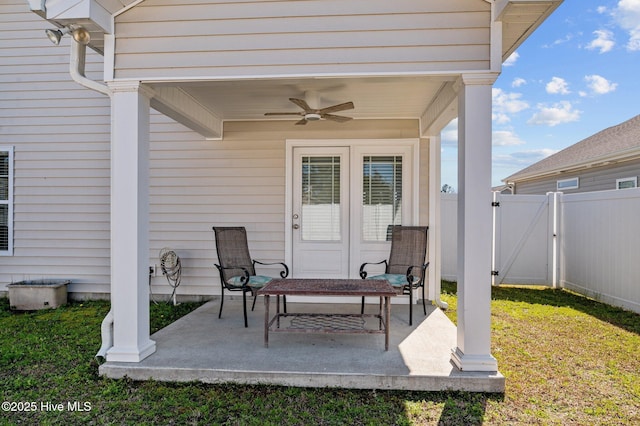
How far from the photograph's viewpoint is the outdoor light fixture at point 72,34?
2785 mm

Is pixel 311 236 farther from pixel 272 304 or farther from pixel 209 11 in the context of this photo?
pixel 209 11

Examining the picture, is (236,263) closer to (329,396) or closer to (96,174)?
(329,396)

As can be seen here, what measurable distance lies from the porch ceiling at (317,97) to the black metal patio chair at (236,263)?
5.07ft

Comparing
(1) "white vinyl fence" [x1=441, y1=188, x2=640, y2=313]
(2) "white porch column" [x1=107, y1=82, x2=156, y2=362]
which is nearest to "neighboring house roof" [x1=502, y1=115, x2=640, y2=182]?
(1) "white vinyl fence" [x1=441, y1=188, x2=640, y2=313]

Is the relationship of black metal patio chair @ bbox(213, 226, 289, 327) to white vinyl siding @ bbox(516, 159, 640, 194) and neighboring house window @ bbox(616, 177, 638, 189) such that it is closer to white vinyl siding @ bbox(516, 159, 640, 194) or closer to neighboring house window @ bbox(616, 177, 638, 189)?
neighboring house window @ bbox(616, 177, 638, 189)

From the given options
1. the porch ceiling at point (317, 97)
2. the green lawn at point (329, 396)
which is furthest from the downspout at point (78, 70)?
the green lawn at point (329, 396)

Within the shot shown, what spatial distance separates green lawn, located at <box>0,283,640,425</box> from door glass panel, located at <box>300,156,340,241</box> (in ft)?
8.02

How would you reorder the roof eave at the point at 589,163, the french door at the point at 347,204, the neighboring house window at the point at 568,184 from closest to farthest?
the french door at the point at 347,204
the roof eave at the point at 589,163
the neighboring house window at the point at 568,184

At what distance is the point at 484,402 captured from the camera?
8.27 feet

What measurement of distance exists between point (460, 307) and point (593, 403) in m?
1.07

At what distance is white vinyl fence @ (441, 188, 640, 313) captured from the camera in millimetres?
4805

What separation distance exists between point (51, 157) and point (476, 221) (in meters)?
5.81

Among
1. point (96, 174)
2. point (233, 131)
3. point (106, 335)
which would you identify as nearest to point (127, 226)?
point (106, 335)

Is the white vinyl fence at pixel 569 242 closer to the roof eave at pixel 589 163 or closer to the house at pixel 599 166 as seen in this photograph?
the roof eave at pixel 589 163
